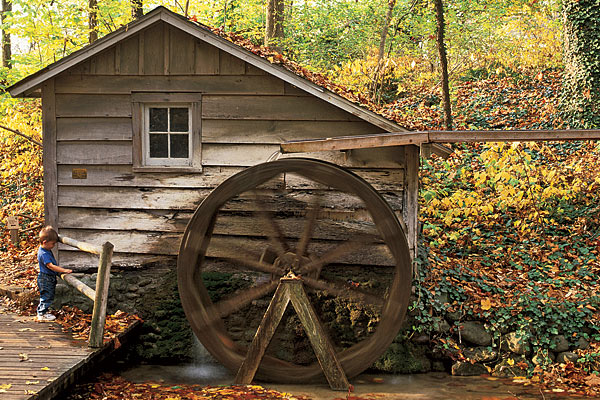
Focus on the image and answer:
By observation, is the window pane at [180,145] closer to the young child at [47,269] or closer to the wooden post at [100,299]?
the young child at [47,269]

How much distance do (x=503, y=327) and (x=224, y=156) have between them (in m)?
3.62

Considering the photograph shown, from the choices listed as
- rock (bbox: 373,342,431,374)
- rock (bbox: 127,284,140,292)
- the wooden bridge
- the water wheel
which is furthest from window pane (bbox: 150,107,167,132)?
rock (bbox: 373,342,431,374)

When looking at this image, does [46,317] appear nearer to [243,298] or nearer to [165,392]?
[165,392]

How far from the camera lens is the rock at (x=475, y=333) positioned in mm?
6293

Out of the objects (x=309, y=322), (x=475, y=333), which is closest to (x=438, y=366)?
(x=475, y=333)

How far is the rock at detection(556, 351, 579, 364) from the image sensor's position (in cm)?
602

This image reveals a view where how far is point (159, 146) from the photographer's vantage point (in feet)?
21.6

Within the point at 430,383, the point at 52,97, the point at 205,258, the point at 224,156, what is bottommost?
the point at 430,383

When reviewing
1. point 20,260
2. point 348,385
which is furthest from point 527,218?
point 20,260

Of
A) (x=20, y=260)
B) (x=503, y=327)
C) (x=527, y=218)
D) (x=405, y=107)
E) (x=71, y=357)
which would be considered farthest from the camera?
(x=405, y=107)

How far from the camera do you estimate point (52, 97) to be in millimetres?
6586

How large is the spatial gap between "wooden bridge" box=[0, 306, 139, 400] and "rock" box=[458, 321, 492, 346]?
3.64 m

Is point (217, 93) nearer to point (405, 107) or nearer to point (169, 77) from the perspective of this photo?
point (169, 77)

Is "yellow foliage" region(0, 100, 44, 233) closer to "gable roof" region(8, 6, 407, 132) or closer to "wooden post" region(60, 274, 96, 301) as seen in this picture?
"gable roof" region(8, 6, 407, 132)
